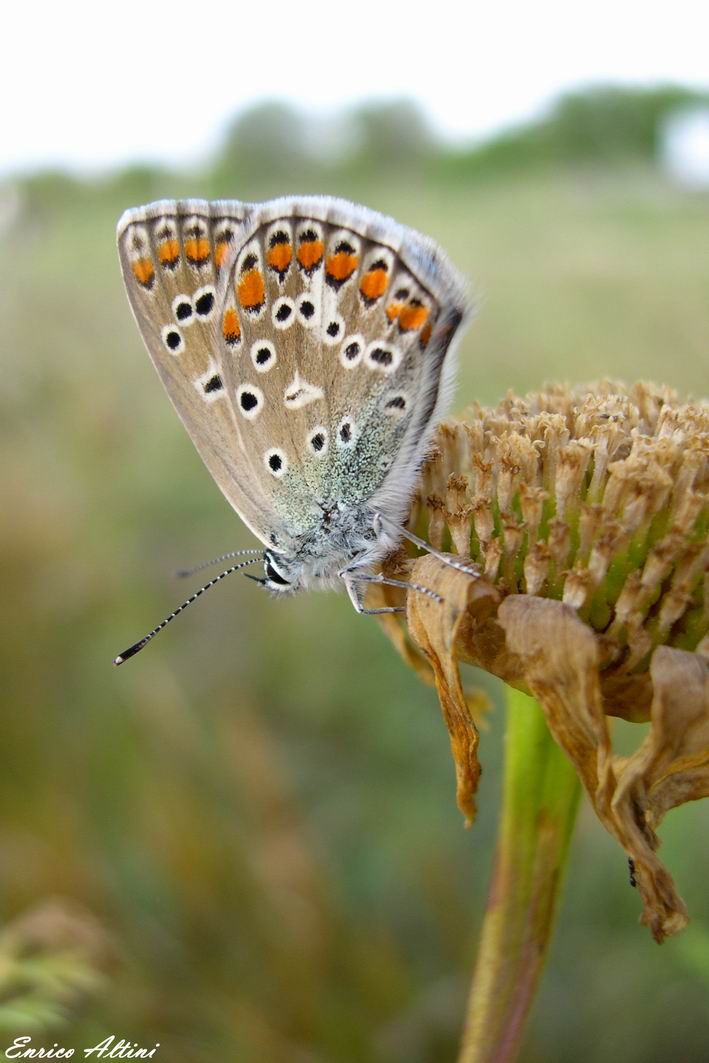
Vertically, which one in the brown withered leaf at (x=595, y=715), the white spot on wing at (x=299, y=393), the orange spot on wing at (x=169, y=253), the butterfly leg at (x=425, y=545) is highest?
the orange spot on wing at (x=169, y=253)

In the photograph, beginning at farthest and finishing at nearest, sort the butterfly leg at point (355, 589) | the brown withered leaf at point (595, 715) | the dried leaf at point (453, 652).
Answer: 1. the butterfly leg at point (355, 589)
2. the dried leaf at point (453, 652)
3. the brown withered leaf at point (595, 715)

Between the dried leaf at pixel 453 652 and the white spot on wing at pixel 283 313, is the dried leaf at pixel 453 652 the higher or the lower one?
the lower one

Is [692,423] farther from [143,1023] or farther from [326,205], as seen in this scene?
[143,1023]

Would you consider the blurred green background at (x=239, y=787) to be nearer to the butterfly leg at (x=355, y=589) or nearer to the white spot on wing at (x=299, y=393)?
the white spot on wing at (x=299, y=393)

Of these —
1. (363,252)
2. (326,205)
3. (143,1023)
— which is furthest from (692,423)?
(143,1023)

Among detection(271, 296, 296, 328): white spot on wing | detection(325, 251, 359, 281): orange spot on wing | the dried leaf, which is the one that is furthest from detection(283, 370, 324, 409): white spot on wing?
the dried leaf

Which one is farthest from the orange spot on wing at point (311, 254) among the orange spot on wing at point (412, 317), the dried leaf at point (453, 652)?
the dried leaf at point (453, 652)

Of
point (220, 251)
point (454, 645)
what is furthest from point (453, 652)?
point (220, 251)
